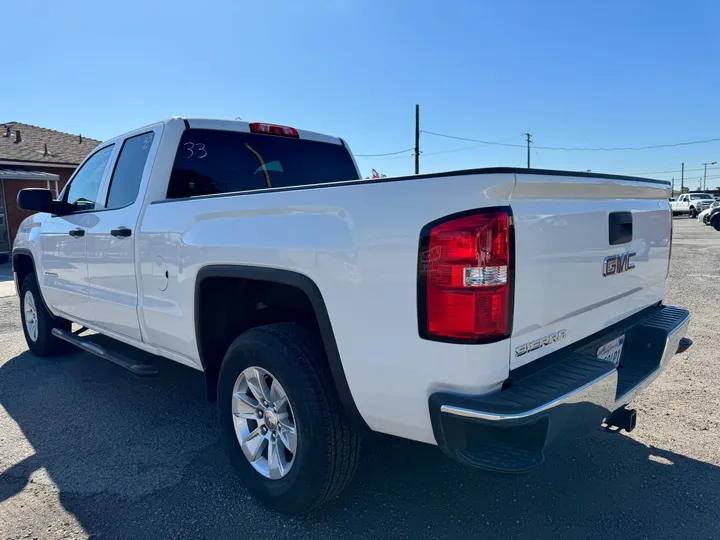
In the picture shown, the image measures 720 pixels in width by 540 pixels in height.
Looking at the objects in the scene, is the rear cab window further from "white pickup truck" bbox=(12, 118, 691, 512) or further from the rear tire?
the rear tire

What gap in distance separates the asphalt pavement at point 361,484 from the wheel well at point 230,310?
26.7 inches

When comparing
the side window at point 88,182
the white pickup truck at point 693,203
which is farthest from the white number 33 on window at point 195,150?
the white pickup truck at point 693,203

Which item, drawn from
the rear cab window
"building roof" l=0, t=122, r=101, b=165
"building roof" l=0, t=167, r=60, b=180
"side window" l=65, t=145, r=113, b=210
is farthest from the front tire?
"building roof" l=0, t=122, r=101, b=165

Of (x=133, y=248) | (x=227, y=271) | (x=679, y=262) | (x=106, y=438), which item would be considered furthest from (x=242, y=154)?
(x=679, y=262)

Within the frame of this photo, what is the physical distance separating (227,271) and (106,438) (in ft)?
5.71

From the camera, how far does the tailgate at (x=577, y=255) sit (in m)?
1.99

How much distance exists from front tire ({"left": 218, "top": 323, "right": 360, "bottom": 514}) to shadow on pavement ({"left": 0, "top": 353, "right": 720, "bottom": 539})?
0.16m

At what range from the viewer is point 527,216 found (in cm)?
197

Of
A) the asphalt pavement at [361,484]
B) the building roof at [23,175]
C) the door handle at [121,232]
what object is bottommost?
the asphalt pavement at [361,484]

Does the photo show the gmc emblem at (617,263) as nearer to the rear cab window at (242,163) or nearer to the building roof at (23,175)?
the rear cab window at (242,163)

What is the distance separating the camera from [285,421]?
2.58m

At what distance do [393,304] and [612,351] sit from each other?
1352 mm

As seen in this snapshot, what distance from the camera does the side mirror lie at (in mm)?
4103

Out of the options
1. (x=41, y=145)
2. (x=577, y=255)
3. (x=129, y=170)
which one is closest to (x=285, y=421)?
(x=577, y=255)
